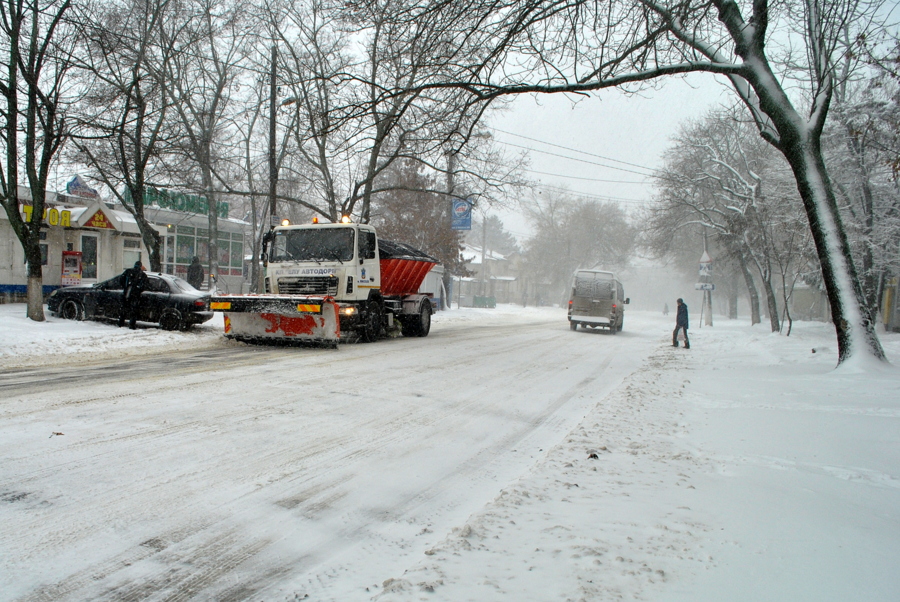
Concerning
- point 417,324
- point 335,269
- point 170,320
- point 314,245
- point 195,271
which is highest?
point 314,245

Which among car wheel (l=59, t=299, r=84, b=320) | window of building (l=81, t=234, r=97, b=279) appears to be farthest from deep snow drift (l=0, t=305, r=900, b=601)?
window of building (l=81, t=234, r=97, b=279)

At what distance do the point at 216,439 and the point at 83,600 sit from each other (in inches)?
97.9

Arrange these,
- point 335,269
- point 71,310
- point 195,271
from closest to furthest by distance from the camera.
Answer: point 335,269 → point 71,310 → point 195,271

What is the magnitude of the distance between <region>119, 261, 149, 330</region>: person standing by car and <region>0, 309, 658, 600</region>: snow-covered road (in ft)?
19.8

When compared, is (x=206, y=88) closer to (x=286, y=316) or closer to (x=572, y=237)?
(x=286, y=316)

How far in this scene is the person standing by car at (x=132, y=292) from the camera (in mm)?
14562

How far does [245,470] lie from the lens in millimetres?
4375

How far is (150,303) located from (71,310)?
2513 mm

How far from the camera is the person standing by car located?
14562 mm

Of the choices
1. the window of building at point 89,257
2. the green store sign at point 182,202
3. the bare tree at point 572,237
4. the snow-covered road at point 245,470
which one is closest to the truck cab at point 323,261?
the snow-covered road at point 245,470

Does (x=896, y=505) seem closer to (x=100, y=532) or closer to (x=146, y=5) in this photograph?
(x=100, y=532)

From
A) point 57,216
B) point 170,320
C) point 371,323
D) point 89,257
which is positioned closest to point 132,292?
point 170,320

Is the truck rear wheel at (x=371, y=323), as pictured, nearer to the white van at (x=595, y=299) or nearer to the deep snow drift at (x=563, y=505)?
Result: the deep snow drift at (x=563, y=505)

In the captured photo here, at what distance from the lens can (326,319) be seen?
12.4m
